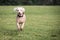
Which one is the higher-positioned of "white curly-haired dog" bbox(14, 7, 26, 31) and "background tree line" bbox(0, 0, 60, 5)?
"white curly-haired dog" bbox(14, 7, 26, 31)

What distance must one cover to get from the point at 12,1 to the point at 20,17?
88.7 ft

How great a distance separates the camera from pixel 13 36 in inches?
340

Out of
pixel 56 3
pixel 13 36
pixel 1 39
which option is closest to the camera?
pixel 1 39

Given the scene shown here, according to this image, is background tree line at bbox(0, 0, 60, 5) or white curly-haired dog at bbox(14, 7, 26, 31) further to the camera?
background tree line at bbox(0, 0, 60, 5)

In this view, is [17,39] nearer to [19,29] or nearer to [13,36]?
[13,36]

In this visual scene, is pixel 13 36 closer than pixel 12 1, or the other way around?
pixel 13 36

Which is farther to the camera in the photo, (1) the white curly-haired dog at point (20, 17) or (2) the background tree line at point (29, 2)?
(2) the background tree line at point (29, 2)

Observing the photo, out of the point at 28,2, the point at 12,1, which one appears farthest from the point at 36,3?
the point at 12,1

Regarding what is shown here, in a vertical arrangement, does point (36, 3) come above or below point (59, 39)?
below

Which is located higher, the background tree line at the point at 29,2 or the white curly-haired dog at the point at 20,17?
the white curly-haired dog at the point at 20,17

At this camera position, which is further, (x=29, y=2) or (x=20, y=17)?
(x=29, y=2)

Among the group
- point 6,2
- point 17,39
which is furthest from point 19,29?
point 6,2

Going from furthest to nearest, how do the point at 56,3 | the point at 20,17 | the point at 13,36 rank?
the point at 56,3 → the point at 20,17 → the point at 13,36

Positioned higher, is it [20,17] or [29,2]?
[20,17]
